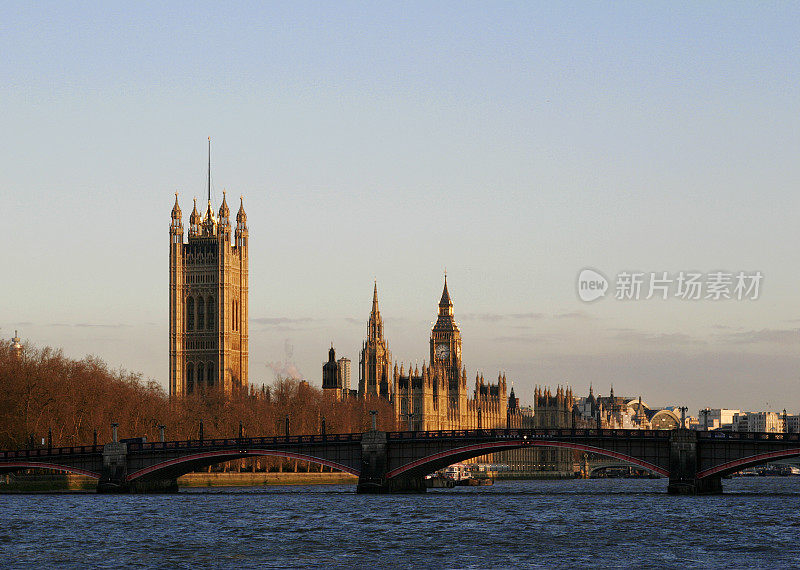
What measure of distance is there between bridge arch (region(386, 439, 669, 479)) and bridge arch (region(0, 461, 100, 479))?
22.2m

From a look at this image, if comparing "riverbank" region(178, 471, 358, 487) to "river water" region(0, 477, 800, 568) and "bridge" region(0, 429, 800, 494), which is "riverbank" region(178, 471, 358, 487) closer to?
"bridge" region(0, 429, 800, 494)

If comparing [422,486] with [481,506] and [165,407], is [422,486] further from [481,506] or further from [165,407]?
[165,407]

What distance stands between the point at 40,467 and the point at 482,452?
3110 cm

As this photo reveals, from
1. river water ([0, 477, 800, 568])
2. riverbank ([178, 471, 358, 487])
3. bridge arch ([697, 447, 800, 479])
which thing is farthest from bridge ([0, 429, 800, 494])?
riverbank ([178, 471, 358, 487])

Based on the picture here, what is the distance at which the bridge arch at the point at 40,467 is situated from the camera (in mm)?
110188

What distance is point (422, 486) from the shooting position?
116 metres

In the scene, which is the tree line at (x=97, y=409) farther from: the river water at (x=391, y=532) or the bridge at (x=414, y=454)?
the river water at (x=391, y=532)

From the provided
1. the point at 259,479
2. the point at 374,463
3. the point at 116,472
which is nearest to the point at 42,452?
the point at 116,472

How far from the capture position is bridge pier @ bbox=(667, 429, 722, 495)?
335ft

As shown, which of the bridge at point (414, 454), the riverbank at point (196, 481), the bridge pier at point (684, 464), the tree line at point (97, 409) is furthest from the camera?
the tree line at point (97, 409)

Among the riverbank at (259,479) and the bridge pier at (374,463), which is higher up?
the bridge pier at (374,463)

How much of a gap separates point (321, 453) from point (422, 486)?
9645 mm

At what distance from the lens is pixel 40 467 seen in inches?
4333

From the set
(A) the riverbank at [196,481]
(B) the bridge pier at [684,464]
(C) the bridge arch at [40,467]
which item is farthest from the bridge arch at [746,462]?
(A) the riverbank at [196,481]
